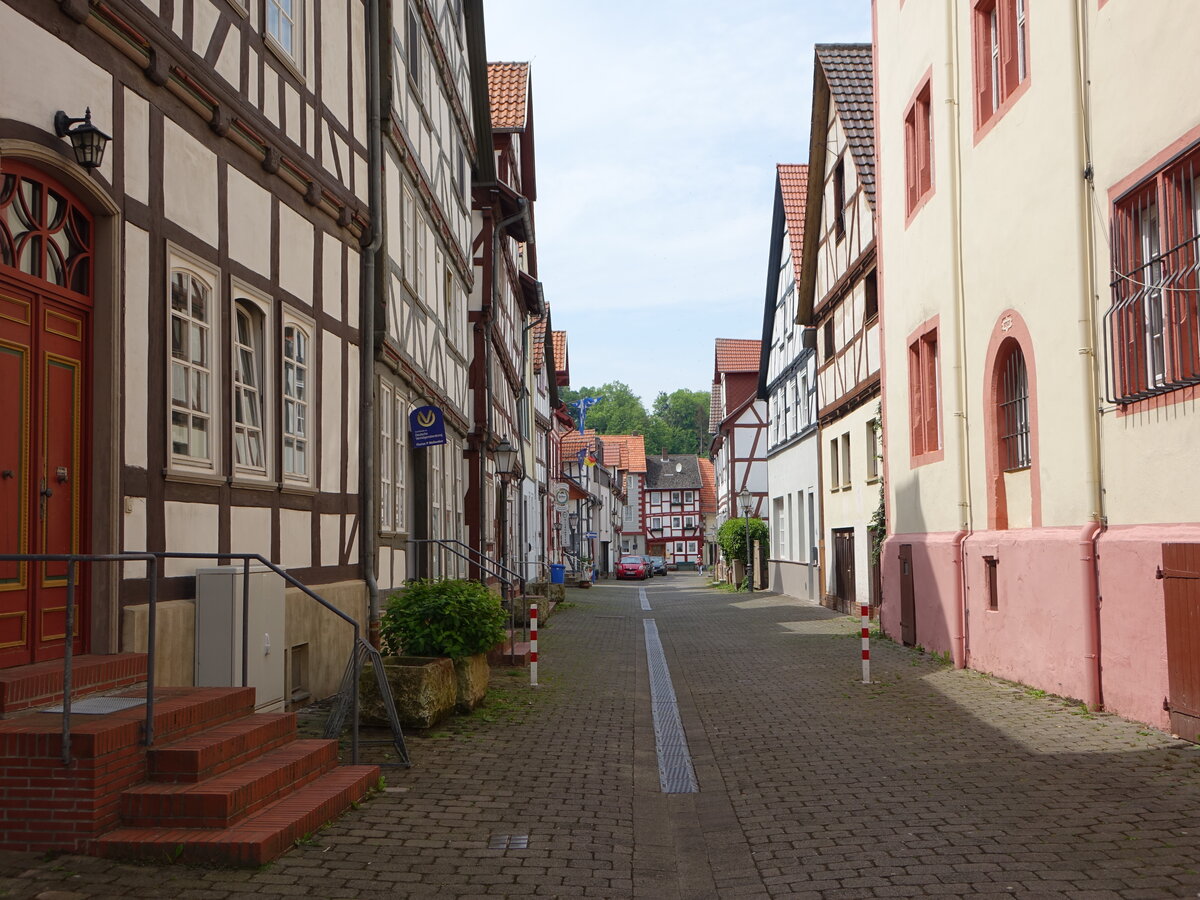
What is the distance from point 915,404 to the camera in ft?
57.7

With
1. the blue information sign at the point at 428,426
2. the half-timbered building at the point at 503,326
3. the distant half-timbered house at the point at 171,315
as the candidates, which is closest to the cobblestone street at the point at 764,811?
the distant half-timbered house at the point at 171,315

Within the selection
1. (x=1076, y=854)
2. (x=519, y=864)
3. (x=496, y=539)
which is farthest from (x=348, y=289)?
(x=496, y=539)

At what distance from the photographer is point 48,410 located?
7.01 metres

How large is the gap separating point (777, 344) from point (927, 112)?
756 inches

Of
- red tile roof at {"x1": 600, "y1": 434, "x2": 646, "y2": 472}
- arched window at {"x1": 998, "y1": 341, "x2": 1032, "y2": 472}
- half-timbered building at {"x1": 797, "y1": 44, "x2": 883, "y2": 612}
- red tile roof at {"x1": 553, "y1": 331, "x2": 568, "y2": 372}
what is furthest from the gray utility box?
red tile roof at {"x1": 600, "y1": 434, "x2": 646, "y2": 472}

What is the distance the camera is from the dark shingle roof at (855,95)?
75.8 ft

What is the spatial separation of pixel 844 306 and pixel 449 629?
16.9 metres

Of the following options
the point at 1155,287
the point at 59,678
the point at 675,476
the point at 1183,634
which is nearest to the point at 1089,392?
the point at 1155,287

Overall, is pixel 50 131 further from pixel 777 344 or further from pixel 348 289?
pixel 777 344

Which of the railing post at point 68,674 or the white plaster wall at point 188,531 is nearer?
the railing post at point 68,674

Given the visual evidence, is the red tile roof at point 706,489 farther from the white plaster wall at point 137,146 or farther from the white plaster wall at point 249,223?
the white plaster wall at point 137,146

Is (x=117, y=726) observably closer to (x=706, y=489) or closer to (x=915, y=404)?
(x=915, y=404)

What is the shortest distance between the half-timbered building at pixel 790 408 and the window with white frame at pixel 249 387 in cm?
2061

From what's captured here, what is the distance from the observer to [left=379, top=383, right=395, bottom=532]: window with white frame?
561 inches
